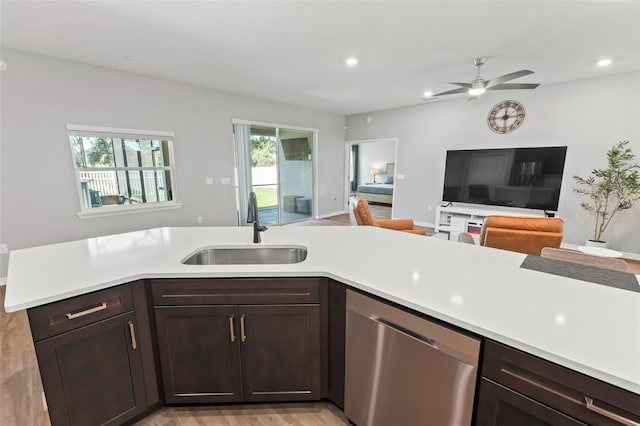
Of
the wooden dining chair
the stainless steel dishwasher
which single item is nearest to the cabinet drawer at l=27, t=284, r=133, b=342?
the stainless steel dishwasher

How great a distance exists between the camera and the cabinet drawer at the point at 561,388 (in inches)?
28.8

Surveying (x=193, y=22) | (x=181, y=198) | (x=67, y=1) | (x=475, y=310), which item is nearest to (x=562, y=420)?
(x=475, y=310)

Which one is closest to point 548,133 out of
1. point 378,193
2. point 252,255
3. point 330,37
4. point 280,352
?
point 330,37

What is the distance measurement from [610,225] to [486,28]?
12.7 feet

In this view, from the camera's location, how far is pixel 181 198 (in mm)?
4551

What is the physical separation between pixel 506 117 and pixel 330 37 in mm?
3902

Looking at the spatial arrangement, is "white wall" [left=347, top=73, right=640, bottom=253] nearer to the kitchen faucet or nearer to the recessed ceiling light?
the recessed ceiling light

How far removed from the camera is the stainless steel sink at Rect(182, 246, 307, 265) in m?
1.82

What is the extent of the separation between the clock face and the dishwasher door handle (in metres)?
5.24

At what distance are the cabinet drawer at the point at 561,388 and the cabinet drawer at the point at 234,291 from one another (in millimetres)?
802

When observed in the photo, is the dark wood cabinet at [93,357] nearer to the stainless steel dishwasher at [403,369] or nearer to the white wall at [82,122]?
the stainless steel dishwasher at [403,369]

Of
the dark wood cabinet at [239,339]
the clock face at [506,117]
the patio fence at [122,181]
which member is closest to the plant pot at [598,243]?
the clock face at [506,117]

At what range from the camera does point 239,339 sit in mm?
1462

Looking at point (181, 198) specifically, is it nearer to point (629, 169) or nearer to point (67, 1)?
point (67, 1)
